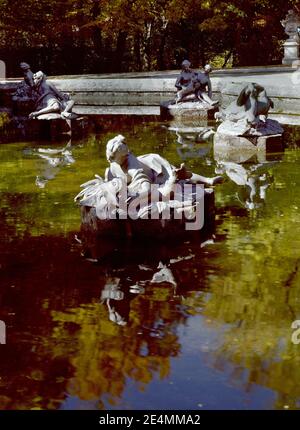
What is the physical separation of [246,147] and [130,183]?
241 inches

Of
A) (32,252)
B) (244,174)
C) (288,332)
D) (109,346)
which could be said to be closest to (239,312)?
(288,332)

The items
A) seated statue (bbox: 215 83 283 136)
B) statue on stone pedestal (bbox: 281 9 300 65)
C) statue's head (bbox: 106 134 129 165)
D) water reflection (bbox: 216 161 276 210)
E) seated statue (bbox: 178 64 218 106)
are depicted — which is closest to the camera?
statue's head (bbox: 106 134 129 165)

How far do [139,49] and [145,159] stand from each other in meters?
28.9

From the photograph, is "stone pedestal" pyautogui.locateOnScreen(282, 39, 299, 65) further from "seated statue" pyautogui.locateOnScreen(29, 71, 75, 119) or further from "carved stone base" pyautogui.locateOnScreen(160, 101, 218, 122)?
"seated statue" pyautogui.locateOnScreen(29, 71, 75, 119)

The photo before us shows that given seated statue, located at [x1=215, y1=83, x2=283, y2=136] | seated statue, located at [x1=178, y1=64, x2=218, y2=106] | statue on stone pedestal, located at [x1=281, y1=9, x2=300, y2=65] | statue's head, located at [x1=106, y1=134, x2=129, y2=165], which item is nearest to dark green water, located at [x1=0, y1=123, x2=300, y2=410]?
statue's head, located at [x1=106, y1=134, x2=129, y2=165]

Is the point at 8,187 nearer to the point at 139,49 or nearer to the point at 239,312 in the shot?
the point at 239,312

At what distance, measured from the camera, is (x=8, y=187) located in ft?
40.5

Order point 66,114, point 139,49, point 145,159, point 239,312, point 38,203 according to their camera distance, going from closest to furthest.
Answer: point 239,312, point 145,159, point 38,203, point 66,114, point 139,49

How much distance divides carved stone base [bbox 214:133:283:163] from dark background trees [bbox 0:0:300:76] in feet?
65.4

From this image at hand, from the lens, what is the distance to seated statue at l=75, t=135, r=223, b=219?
29.6 feet

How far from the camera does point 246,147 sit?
1503cm

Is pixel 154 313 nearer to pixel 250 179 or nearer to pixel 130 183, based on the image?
pixel 130 183

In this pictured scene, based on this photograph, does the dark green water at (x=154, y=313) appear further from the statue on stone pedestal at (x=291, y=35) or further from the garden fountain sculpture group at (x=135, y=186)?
the statue on stone pedestal at (x=291, y=35)

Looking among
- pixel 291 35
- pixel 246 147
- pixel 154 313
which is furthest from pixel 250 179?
pixel 291 35
